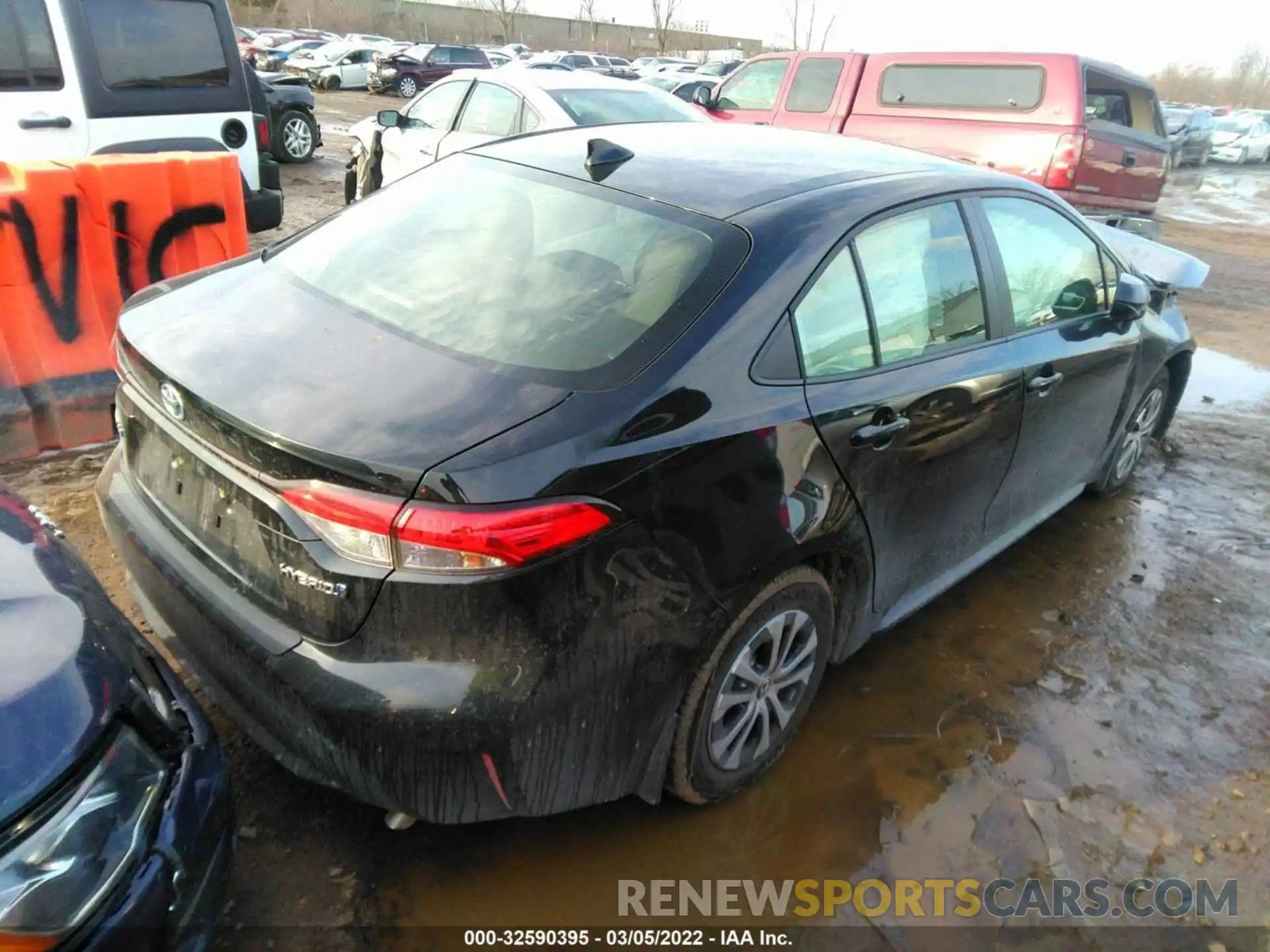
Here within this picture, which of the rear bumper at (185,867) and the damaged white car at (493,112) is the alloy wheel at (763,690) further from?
the damaged white car at (493,112)

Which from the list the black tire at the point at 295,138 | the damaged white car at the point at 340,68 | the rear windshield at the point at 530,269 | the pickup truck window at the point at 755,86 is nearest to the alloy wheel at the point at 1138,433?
the rear windshield at the point at 530,269

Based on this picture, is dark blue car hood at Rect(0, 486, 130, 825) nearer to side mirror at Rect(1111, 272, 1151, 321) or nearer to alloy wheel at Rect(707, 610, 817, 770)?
alloy wheel at Rect(707, 610, 817, 770)

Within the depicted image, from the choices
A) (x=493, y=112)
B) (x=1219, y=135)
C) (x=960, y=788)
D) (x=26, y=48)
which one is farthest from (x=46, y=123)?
(x=1219, y=135)

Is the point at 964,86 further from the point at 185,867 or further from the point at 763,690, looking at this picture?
the point at 185,867

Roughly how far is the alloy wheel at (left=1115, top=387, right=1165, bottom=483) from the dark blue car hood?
170 inches

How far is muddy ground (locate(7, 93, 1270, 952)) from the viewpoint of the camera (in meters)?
2.22

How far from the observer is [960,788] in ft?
8.86

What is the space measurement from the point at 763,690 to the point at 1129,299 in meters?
2.35

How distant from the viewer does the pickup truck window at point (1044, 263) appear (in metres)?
3.10

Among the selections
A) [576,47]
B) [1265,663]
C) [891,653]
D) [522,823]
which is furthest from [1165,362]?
[576,47]

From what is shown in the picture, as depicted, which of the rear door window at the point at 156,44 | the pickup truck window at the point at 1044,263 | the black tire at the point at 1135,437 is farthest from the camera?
the rear door window at the point at 156,44

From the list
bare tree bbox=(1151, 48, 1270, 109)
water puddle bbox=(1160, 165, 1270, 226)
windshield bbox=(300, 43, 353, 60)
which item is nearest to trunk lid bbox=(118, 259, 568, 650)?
water puddle bbox=(1160, 165, 1270, 226)

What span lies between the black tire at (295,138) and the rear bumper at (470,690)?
11.8m

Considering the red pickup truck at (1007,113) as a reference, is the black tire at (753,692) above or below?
below
